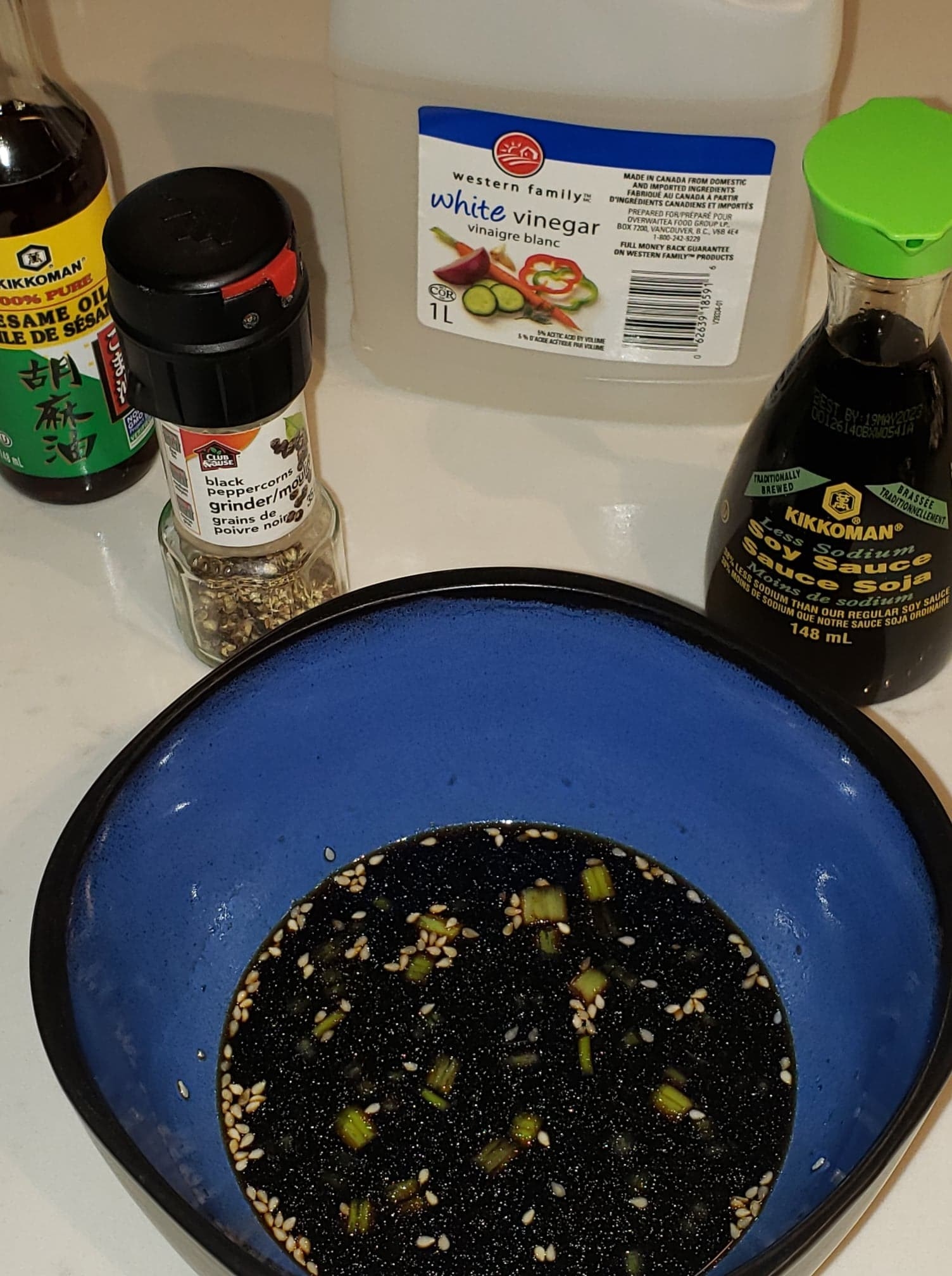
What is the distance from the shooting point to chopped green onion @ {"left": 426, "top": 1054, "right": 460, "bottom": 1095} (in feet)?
2.20

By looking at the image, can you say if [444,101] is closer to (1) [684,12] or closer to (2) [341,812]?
(1) [684,12]

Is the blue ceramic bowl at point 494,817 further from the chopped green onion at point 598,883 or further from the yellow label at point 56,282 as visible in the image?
the yellow label at point 56,282

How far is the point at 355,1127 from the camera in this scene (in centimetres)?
66

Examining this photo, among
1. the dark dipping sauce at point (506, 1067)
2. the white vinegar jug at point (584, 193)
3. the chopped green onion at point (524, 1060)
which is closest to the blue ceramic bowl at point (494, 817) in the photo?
the dark dipping sauce at point (506, 1067)

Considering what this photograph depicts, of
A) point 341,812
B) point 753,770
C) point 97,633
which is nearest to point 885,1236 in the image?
point 753,770

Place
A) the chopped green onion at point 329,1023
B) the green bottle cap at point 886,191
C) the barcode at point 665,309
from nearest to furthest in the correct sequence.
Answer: the green bottle cap at point 886,191
the chopped green onion at point 329,1023
the barcode at point 665,309

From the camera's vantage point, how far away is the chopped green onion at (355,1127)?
Result: 65cm

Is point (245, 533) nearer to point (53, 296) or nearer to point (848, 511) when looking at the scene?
point (53, 296)

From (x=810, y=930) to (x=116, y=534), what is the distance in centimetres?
45

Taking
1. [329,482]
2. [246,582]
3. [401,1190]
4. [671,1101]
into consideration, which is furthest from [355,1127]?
[329,482]

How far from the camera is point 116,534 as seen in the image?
874mm

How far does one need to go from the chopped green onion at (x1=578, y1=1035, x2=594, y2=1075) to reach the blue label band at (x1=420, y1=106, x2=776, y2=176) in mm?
436

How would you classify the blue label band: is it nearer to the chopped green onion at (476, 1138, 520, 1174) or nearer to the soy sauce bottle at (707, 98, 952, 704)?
the soy sauce bottle at (707, 98, 952, 704)

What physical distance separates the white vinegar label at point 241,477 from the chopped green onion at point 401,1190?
309 mm
